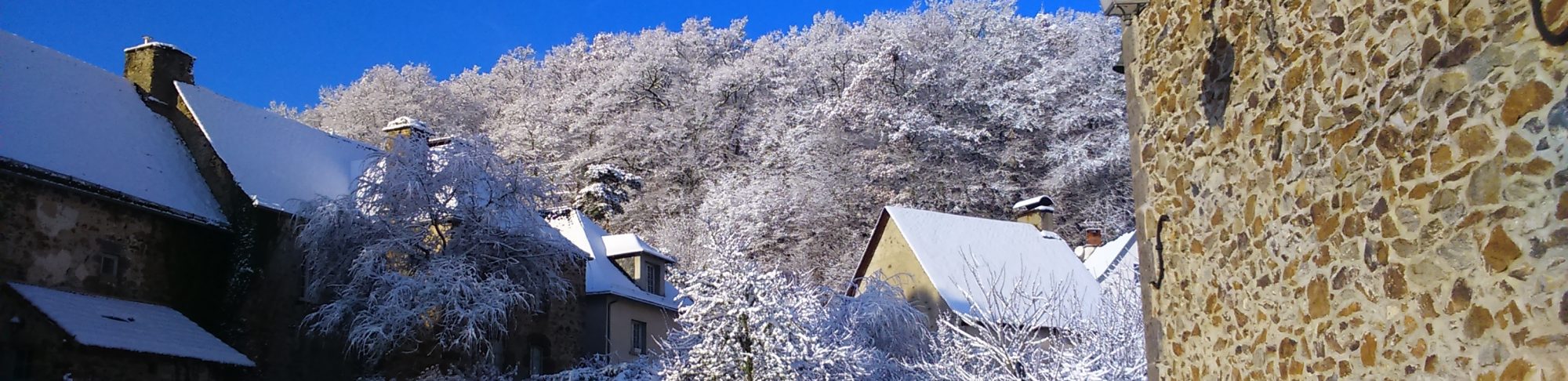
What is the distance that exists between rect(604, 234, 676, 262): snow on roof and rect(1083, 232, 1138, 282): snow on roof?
30.7 feet

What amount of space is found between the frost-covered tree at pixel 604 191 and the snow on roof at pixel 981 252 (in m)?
13.3

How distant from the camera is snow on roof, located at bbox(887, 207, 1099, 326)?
937 inches

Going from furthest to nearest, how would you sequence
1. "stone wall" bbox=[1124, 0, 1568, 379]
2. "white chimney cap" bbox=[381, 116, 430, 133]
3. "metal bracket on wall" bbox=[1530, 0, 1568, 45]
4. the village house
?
"white chimney cap" bbox=[381, 116, 430, 133]
the village house
"stone wall" bbox=[1124, 0, 1568, 379]
"metal bracket on wall" bbox=[1530, 0, 1568, 45]

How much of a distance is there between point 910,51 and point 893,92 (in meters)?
1.42

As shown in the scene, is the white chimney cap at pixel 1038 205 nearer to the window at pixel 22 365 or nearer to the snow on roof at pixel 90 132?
the snow on roof at pixel 90 132

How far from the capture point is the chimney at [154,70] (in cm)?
2162

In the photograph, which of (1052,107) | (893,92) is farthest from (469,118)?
(1052,107)

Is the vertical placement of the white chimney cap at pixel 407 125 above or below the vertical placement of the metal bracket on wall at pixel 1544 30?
above

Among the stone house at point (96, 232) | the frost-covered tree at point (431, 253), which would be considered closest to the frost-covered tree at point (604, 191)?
the frost-covered tree at point (431, 253)

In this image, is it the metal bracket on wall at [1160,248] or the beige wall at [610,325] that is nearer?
the metal bracket on wall at [1160,248]

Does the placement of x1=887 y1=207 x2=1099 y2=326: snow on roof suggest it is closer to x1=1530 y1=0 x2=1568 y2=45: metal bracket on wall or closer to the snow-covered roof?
the snow-covered roof

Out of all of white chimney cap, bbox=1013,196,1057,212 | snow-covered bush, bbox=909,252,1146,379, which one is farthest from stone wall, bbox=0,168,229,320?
white chimney cap, bbox=1013,196,1057,212

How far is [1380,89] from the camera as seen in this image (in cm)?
450

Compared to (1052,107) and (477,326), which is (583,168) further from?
(477,326)
